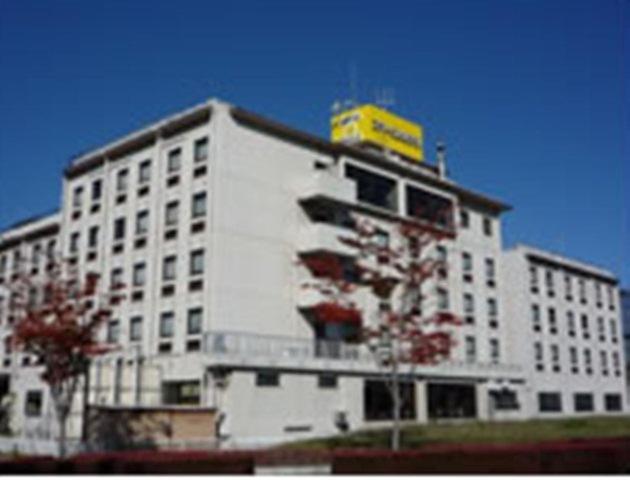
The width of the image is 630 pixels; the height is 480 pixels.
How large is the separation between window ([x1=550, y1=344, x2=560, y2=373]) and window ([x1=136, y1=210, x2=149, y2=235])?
31916mm

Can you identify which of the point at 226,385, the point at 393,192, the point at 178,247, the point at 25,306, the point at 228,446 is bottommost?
the point at 228,446

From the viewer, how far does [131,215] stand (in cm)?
4053

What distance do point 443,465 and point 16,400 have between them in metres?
32.8

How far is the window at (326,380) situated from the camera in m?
36.6

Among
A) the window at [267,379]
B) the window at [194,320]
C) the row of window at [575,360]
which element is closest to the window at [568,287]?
the row of window at [575,360]

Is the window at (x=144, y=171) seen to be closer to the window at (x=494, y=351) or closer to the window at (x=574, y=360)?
the window at (x=494, y=351)

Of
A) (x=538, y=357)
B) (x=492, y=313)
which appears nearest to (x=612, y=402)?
(x=538, y=357)

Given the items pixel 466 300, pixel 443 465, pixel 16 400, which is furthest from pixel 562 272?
pixel 443 465

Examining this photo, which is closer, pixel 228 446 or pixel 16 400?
pixel 228 446

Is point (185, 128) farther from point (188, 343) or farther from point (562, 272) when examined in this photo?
point (562, 272)

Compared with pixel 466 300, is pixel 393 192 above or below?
above

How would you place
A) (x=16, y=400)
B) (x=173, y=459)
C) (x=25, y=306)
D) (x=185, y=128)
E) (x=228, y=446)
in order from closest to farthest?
(x=173, y=459), (x=25, y=306), (x=228, y=446), (x=185, y=128), (x=16, y=400)

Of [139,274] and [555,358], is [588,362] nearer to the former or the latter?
[555,358]

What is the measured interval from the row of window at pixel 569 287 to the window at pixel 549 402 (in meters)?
7.29
